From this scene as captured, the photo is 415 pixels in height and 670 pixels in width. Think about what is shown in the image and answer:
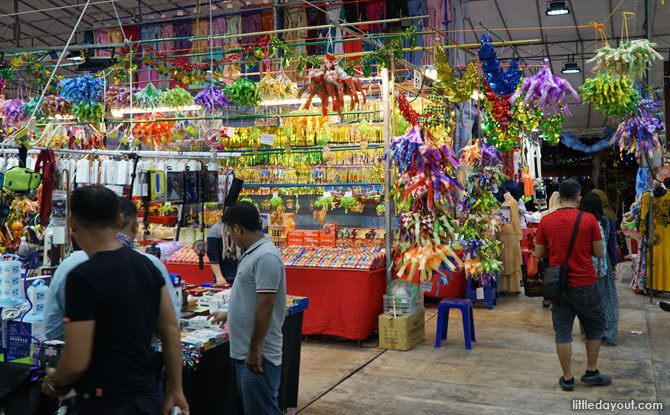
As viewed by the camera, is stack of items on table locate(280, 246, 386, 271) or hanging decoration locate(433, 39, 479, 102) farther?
hanging decoration locate(433, 39, 479, 102)

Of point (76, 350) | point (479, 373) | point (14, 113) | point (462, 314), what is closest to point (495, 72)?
point (462, 314)

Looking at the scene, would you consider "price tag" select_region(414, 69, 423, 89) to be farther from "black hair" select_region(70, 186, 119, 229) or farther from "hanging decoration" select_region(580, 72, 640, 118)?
"black hair" select_region(70, 186, 119, 229)

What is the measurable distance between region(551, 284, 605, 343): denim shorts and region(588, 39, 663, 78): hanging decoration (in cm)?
245

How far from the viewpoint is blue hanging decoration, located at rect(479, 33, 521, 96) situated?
7307 mm

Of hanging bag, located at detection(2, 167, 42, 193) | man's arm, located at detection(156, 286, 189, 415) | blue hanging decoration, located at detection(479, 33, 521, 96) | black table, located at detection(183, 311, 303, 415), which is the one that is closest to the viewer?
man's arm, located at detection(156, 286, 189, 415)

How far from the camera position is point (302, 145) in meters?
8.88

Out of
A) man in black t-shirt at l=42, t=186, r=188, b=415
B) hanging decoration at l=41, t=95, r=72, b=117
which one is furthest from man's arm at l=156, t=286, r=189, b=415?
hanging decoration at l=41, t=95, r=72, b=117

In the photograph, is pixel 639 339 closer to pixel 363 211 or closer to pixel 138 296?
pixel 363 211

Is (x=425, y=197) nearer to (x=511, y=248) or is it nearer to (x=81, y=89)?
(x=511, y=248)

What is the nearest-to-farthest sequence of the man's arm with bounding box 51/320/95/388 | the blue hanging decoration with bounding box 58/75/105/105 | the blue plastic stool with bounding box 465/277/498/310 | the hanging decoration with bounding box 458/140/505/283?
the man's arm with bounding box 51/320/95/388 < the blue hanging decoration with bounding box 58/75/105/105 < the hanging decoration with bounding box 458/140/505/283 < the blue plastic stool with bounding box 465/277/498/310

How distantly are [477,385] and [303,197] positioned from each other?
Result: 4.36 metres

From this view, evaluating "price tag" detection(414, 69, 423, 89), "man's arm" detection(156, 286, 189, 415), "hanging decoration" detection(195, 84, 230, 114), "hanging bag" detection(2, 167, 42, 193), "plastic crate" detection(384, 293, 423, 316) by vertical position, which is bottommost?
"plastic crate" detection(384, 293, 423, 316)

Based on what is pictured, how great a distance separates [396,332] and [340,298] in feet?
2.33

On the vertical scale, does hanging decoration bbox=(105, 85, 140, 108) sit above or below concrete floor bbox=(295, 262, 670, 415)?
above
